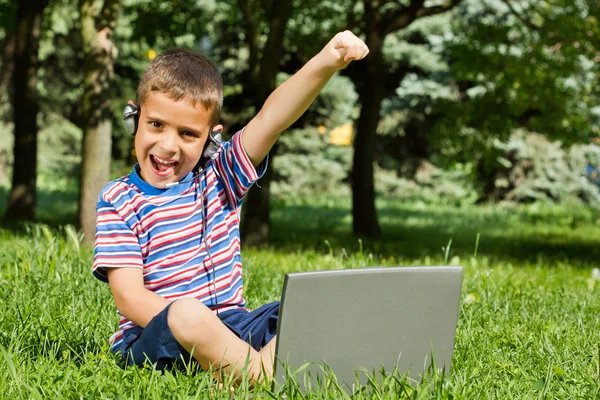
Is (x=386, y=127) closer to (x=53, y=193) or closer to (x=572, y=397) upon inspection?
(x=53, y=193)

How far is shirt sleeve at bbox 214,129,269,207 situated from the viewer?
9.27 ft

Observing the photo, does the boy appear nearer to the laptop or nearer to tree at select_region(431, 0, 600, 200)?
the laptop

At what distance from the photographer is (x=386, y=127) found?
70.4 ft

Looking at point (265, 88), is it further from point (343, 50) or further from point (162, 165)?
point (343, 50)

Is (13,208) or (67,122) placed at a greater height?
(67,122)

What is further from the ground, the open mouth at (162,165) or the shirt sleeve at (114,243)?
the open mouth at (162,165)

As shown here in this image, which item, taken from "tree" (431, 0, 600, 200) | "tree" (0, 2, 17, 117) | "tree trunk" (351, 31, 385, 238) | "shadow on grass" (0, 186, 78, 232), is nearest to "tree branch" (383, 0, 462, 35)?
"tree trunk" (351, 31, 385, 238)

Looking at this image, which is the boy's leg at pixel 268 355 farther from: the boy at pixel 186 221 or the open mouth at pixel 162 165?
the open mouth at pixel 162 165

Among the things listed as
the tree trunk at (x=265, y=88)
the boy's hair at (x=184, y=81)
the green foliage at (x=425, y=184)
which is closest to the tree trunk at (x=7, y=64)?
the tree trunk at (x=265, y=88)

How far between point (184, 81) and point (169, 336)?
831mm

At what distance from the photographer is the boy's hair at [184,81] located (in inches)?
105

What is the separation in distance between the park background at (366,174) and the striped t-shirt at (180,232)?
0.33 meters

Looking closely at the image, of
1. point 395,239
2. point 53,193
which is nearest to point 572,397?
point 395,239

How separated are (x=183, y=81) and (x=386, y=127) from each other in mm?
19064
